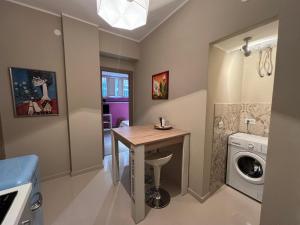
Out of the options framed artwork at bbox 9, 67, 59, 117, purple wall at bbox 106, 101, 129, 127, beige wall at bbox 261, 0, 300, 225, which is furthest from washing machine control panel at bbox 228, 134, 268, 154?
purple wall at bbox 106, 101, 129, 127

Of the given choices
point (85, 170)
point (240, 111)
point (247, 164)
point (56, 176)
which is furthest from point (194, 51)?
point (56, 176)

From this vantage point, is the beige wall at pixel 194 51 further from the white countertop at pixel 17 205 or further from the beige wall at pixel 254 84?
the white countertop at pixel 17 205

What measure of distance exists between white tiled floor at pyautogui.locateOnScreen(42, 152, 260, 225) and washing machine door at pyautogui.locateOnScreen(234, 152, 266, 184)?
0.32 metres

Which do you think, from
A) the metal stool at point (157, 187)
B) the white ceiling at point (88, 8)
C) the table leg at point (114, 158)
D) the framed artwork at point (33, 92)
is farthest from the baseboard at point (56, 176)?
the white ceiling at point (88, 8)

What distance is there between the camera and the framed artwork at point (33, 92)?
1889 mm

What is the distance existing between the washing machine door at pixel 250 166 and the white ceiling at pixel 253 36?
1.45 meters

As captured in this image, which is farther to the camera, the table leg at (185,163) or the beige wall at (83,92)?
the beige wall at (83,92)

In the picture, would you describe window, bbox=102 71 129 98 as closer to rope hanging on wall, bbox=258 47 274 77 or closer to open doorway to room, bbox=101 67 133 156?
open doorway to room, bbox=101 67 133 156

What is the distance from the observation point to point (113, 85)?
18.9ft

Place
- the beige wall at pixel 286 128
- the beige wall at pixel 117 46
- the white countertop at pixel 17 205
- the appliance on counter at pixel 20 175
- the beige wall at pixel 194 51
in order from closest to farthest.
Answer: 1. the white countertop at pixel 17 205
2. the appliance on counter at pixel 20 175
3. the beige wall at pixel 286 128
4. the beige wall at pixel 194 51
5. the beige wall at pixel 117 46

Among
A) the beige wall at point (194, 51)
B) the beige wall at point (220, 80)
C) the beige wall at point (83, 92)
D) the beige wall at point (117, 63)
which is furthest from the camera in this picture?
the beige wall at point (117, 63)

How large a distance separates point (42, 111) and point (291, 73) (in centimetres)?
301

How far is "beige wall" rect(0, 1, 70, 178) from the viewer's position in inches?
71.3

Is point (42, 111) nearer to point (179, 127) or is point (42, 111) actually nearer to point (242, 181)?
point (179, 127)
